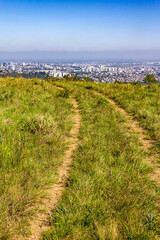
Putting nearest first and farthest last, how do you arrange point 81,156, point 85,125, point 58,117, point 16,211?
point 16,211 → point 81,156 → point 85,125 → point 58,117


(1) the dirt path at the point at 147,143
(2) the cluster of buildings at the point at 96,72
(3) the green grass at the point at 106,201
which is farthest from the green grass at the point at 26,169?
(2) the cluster of buildings at the point at 96,72

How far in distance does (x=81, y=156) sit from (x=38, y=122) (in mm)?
2025

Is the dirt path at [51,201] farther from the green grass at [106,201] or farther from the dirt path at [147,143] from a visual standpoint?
the dirt path at [147,143]

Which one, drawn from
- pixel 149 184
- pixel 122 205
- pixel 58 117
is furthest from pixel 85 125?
pixel 122 205

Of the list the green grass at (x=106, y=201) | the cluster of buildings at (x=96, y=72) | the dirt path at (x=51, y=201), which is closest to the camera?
the green grass at (x=106, y=201)

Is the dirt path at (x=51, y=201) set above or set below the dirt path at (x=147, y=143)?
below

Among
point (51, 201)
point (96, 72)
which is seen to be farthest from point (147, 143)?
point (96, 72)

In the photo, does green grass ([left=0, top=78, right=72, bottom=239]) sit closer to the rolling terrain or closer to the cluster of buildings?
the rolling terrain

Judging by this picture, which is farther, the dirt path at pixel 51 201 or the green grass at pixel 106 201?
the dirt path at pixel 51 201

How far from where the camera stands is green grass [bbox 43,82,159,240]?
213 cm

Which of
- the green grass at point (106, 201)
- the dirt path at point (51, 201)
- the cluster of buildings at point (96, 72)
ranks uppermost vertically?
the cluster of buildings at point (96, 72)

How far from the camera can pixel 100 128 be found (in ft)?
20.3

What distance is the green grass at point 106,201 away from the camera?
2.13 meters

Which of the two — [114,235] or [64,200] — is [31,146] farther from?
[114,235]
